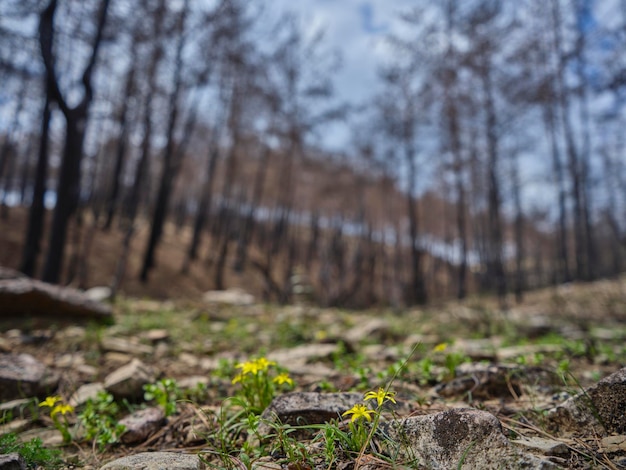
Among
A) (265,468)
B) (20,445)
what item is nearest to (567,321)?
(265,468)

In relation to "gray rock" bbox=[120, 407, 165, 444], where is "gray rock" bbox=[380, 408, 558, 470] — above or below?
above

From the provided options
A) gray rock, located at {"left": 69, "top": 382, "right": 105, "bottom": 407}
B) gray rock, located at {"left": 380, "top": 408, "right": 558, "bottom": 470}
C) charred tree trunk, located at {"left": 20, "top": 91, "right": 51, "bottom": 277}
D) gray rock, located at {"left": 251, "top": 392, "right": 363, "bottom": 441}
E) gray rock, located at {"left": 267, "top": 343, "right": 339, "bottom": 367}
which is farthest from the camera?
charred tree trunk, located at {"left": 20, "top": 91, "right": 51, "bottom": 277}

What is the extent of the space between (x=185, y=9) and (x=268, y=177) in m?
14.3

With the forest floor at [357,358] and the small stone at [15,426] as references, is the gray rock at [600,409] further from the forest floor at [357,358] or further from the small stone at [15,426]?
the small stone at [15,426]

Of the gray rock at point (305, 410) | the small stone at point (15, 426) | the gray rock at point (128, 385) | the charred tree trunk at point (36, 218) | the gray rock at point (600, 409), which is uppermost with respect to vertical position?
the charred tree trunk at point (36, 218)

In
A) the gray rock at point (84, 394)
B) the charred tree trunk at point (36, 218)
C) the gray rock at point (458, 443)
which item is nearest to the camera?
the gray rock at point (458, 443)

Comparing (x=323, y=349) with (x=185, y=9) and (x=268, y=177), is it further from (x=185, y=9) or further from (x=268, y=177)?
(x=268, y=177)

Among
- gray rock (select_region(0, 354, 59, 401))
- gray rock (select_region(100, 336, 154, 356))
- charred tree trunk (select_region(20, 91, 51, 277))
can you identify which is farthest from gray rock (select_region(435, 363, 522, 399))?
charred tree trunk (select_region(20, 91, 51, 277))

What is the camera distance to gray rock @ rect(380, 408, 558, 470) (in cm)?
110

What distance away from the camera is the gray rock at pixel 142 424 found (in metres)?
1.75

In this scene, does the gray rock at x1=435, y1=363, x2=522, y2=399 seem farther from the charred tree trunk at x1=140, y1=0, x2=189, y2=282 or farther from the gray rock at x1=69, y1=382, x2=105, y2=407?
the charred tree trunk at x1=140, y1=0, x2=189, y2=282

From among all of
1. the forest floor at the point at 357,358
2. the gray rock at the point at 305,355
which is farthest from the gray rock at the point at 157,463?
the gray rock at the point at 305,355

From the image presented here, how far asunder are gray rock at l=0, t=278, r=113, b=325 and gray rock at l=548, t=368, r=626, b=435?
4763 mm

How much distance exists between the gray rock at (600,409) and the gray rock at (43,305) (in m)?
4.76
